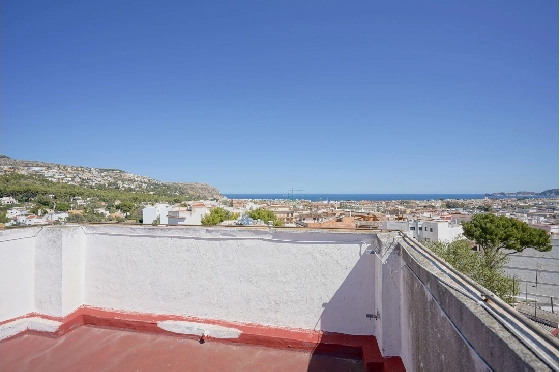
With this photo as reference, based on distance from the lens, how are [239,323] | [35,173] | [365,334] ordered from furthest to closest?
[35,173] < [239,323] < [365,334]

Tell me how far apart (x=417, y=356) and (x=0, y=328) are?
478cm

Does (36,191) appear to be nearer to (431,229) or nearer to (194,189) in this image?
(431,229)

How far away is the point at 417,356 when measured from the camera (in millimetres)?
2453

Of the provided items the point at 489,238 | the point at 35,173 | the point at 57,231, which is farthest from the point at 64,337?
the point at 35,173

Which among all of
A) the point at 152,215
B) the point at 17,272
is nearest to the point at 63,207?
the point at 152,215

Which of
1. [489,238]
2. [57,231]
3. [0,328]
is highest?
[57,231]

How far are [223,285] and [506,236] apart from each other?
24777 mm

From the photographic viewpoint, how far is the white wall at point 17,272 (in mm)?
4043

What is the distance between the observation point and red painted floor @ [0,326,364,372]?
3395 millimetres

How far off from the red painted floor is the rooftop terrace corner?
0.11 metres

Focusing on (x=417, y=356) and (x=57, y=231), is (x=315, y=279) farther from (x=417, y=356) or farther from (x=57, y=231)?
(x=57, y=231)

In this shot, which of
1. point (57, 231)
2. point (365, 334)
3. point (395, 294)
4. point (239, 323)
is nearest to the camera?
point (395, 294)

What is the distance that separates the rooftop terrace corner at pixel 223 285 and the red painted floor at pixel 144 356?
0.11m

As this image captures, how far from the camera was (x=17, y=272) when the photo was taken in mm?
4141
